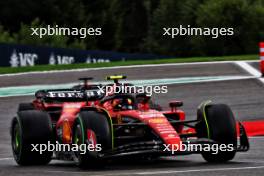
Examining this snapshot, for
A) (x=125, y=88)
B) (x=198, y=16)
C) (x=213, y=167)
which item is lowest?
(x=213, y=167)

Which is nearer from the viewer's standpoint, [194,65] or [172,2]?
[194,65]

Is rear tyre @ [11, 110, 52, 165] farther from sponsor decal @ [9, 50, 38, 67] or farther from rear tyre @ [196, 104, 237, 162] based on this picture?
sponsor decal @ [9, 50, 38, 67]

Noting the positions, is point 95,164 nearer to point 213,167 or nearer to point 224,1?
point 213,167

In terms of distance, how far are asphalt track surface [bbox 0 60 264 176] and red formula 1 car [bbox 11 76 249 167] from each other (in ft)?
0.62

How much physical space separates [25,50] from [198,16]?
2474 centimetres

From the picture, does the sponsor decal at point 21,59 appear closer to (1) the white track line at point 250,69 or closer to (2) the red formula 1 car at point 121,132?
(1) the white track line at point 250,69

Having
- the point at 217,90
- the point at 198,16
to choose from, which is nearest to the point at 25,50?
the point at 217,90

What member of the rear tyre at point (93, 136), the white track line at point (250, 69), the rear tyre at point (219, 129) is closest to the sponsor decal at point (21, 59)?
the white track line at point (250, 69)

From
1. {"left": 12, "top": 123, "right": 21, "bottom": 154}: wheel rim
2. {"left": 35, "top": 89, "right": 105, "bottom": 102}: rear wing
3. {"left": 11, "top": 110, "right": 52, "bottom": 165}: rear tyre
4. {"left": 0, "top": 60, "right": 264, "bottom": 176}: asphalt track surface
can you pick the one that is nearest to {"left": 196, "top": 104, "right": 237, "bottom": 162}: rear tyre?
{"left": 0, "top": 60, "right": 264, "bottom": 176}: asphalt track surface

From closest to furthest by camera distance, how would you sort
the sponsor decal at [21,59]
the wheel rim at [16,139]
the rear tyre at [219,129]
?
the rear tyre at [219,129] → the wheel rim at [16,139] → the sponsor decal at [21,59]

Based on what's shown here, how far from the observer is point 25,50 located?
102 feet

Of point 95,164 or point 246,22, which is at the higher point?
point 246,22

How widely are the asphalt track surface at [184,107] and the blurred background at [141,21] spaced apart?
77.3 feet

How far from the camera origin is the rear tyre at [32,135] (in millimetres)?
11914
